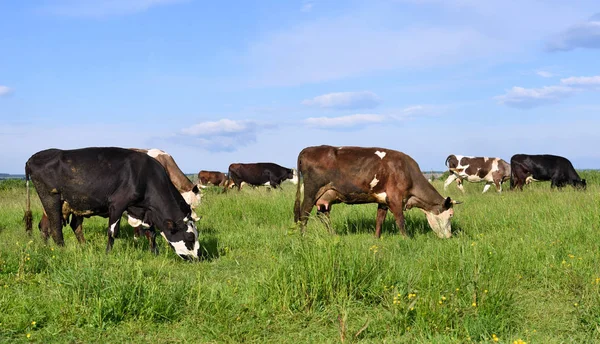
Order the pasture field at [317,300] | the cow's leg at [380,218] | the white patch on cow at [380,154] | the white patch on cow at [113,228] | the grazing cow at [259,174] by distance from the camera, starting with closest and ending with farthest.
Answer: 1. the pasture field at [317,300]
2. the white patch on cow at [113,228]
3. the cow's leg at [380,218]
4. the white patch on cow at [380,154]
5. the grazing cow at [259,174]

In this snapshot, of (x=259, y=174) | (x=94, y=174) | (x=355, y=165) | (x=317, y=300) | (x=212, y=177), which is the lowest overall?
(x=317, y=300)

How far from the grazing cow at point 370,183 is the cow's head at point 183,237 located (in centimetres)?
279

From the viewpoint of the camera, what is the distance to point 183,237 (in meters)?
9.05

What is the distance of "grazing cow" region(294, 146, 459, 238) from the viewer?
1123 centimetres

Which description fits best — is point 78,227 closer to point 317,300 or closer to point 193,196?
point 193,196

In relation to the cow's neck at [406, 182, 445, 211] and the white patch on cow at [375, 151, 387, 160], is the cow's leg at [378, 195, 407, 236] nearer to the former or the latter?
the cow's neck at [406, 182, 445, 211]

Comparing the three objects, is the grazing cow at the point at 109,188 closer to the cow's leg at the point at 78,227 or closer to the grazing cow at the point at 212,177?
the cow's leg at the point at 78,227

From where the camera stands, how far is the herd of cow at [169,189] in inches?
372

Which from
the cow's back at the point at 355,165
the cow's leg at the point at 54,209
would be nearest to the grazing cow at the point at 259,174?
the cow's back at the point at 355,165

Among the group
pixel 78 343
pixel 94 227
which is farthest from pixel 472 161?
pixel 78 343

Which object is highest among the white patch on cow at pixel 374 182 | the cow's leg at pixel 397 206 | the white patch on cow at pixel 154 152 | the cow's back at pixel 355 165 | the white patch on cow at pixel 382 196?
the white patch on cow at pixel 154 152

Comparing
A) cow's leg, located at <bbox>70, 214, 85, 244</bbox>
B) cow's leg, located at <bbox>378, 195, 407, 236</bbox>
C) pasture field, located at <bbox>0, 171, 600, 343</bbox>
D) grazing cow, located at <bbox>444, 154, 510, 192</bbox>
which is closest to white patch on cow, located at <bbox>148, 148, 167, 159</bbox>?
cow's leg, located at <bbox>70, 214, 85, 244</bbox>

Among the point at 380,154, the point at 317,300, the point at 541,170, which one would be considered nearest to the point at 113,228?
the point at 317,300

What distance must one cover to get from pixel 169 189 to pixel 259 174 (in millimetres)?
22985
